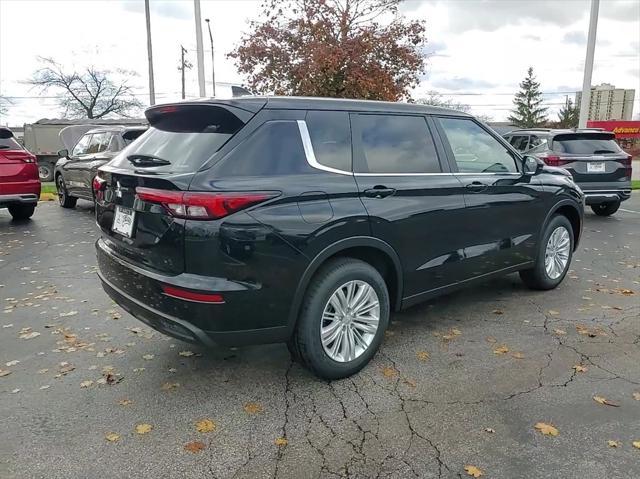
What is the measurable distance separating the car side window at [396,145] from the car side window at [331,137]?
0.36 feet

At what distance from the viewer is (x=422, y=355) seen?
12.4 ft

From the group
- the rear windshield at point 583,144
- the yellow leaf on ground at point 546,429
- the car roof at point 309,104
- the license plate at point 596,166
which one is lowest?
the yellow leaf on ground at point 546,429

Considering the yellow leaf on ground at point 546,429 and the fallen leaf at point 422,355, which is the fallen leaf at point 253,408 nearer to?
the fallen leaf at point 422,355

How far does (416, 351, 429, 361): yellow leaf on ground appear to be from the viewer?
12.3 ft

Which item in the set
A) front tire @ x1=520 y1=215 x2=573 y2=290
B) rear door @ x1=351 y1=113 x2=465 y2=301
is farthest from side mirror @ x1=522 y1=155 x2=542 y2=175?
rear door @ x1=351 y1=113 x2=465 y2=301

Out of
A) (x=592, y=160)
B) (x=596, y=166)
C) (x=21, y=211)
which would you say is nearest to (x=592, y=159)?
(x=592, y=160)

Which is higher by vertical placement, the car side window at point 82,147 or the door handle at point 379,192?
the car side window at point 82,147

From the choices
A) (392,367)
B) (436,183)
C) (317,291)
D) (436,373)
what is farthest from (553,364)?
(317,291)

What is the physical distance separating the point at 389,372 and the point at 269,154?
1.69 metres

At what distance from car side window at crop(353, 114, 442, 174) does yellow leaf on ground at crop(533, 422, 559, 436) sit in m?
1.85

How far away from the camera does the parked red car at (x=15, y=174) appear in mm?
8688

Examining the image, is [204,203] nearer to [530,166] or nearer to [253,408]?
[253,408]

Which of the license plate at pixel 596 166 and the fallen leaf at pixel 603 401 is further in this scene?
the license plate at pixel 596 166

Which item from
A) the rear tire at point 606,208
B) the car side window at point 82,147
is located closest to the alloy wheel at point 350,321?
the rear tire at point 606,208
